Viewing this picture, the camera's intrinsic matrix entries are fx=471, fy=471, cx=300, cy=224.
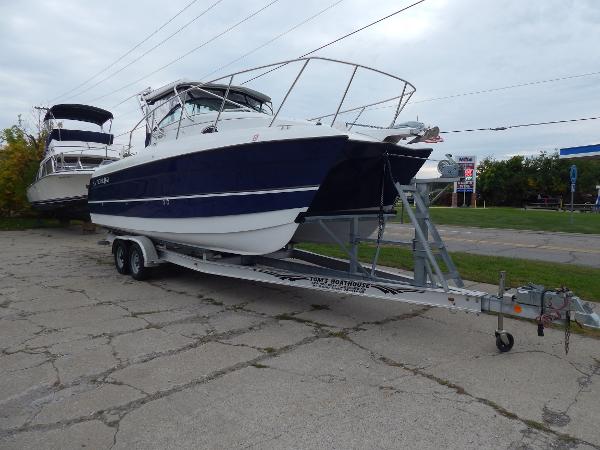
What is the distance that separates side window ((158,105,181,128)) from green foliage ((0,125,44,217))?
13.9 m

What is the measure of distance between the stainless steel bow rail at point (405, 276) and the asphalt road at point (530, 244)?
5.96 m

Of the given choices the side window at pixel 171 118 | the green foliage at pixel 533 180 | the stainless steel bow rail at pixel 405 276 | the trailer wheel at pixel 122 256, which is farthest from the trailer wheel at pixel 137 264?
the green foliage at pixel 533 180

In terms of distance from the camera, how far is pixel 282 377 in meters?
3.91

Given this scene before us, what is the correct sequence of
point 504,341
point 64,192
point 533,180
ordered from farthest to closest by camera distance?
point 533,180 < point 64,192 < point 504,341

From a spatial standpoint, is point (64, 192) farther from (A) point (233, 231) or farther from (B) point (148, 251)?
(A) point (233, 231)

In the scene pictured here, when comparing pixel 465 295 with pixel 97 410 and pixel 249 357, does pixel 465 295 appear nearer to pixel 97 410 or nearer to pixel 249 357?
pixel 249 357

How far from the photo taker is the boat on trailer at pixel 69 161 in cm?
1512

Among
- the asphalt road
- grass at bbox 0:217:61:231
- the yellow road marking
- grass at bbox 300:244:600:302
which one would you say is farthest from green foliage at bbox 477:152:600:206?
grass at bbox 0:217:61:231

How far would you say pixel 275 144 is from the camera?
543 centimetres

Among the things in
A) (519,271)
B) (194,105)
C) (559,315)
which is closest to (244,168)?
(194,105)

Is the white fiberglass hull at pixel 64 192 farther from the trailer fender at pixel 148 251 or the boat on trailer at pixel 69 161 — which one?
the trailer fender at pixel 148 251

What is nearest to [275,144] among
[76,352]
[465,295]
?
[465,295]

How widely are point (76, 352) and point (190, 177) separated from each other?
9.50ft

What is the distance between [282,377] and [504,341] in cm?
215
